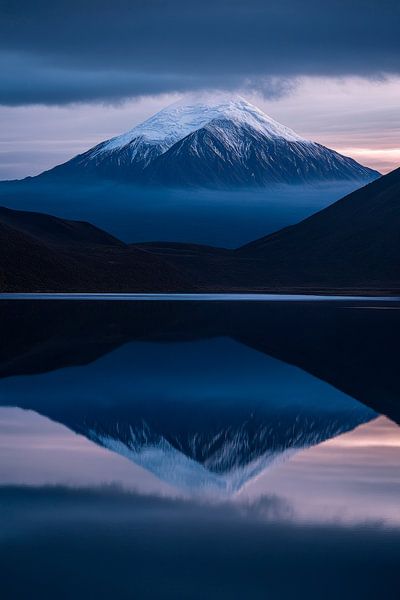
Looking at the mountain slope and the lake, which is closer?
the lake

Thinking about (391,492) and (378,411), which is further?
(378,411)

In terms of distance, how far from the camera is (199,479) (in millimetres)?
15375

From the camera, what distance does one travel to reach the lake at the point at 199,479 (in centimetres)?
1077

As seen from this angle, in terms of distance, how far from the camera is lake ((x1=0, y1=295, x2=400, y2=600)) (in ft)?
35.3

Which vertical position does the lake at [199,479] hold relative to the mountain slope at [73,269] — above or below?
above

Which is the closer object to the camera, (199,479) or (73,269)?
(199,479)

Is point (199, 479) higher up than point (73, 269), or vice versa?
point (199, 479)

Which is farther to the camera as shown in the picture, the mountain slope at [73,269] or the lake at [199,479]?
the mountain slope at [73,269]

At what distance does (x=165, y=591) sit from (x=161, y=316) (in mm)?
55975

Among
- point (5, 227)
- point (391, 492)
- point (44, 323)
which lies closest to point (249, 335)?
point (44, 323)

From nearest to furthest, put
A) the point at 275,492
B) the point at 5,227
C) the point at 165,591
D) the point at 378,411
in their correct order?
1. the point at 165,591
2. the point at 275,492
3. the point at 378,411
4. the point at 5,227

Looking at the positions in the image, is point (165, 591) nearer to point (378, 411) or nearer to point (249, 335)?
point (378, 411)

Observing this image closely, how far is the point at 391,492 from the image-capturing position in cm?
1461

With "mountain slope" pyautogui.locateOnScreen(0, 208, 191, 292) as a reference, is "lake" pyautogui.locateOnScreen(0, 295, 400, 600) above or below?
above
